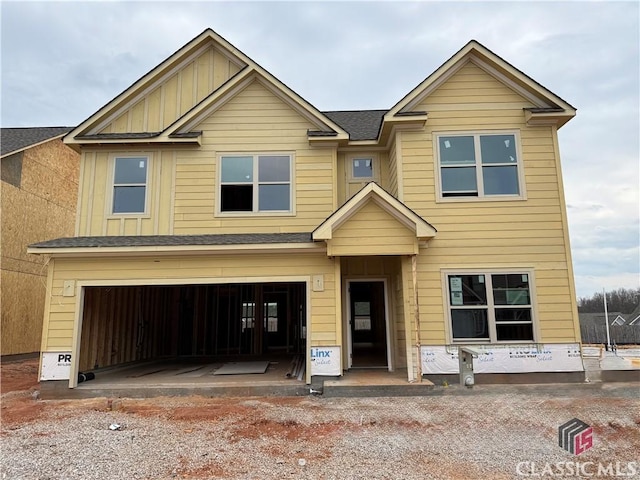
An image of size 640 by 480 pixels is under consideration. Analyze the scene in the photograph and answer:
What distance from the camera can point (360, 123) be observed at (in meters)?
12.2

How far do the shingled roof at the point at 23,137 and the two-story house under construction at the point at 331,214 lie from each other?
6975mm

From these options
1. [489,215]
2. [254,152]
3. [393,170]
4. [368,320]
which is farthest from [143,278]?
[489,215]

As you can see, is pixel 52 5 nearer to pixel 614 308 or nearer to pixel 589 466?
pixel 589 466

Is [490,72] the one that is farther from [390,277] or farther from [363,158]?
[390,277]

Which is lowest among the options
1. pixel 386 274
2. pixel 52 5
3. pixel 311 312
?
pixel 311 312

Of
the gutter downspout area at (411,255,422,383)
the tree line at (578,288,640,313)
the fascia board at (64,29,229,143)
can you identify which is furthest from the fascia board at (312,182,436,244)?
the tree line at (578,288,640,313)

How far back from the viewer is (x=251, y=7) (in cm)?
1262

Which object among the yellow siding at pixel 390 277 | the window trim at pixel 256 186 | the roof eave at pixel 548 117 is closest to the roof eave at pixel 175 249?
the window trim at pixel 256 186

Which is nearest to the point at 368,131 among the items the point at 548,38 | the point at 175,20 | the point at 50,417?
the point at 175,20

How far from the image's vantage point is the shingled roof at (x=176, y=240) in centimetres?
847

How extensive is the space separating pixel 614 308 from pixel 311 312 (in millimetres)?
60784

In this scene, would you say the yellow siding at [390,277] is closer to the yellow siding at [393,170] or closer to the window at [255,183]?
Result: the yellow siding at [393,170]

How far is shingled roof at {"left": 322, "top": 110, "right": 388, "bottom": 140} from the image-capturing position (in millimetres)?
10927

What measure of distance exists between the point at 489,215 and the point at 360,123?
16.4ft
